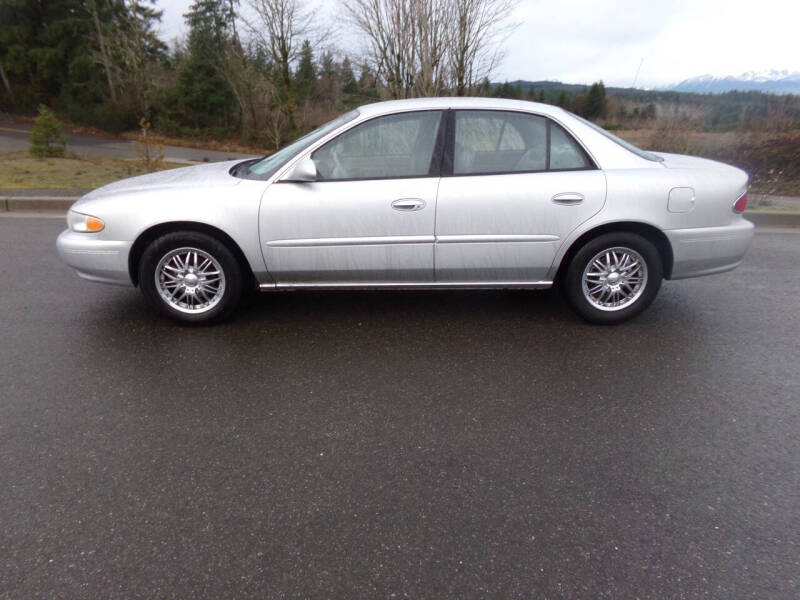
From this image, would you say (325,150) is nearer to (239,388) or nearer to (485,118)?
(485,118)

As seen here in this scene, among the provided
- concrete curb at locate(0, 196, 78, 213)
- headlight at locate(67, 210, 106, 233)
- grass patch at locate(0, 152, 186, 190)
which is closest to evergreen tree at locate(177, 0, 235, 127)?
grass patch at locate(0, 152, 186, 190)

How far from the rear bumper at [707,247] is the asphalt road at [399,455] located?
44 cm

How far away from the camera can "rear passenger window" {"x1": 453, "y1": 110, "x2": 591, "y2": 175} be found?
13.6ft

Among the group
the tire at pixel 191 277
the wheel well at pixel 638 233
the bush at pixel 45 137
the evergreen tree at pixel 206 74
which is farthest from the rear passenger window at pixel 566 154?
the evergreen tree at pixel 206 74

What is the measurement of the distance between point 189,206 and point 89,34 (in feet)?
109

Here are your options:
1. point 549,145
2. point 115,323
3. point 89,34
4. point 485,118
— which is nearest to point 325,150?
point 485,118

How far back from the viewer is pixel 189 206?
4.03m

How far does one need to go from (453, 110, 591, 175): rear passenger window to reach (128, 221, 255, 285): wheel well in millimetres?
1707

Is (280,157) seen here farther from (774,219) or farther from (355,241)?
(774,219)

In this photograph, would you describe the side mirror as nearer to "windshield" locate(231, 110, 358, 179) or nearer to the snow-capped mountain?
"windshield" locate(231, 110, 358, 179)

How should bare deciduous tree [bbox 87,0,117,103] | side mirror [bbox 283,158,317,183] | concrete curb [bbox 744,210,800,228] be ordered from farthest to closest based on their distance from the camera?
bare deciduous tree [bbox 87,0,117,103] → concrete curb [bbox 744,210,800,228] → side mirror [bbox 283,158,317,183]

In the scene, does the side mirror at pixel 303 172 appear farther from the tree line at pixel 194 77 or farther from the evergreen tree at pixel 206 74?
the evergreen tree at pixel 206 74

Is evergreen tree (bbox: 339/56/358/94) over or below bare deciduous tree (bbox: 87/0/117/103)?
below

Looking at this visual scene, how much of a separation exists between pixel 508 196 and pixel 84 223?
3.07 m
